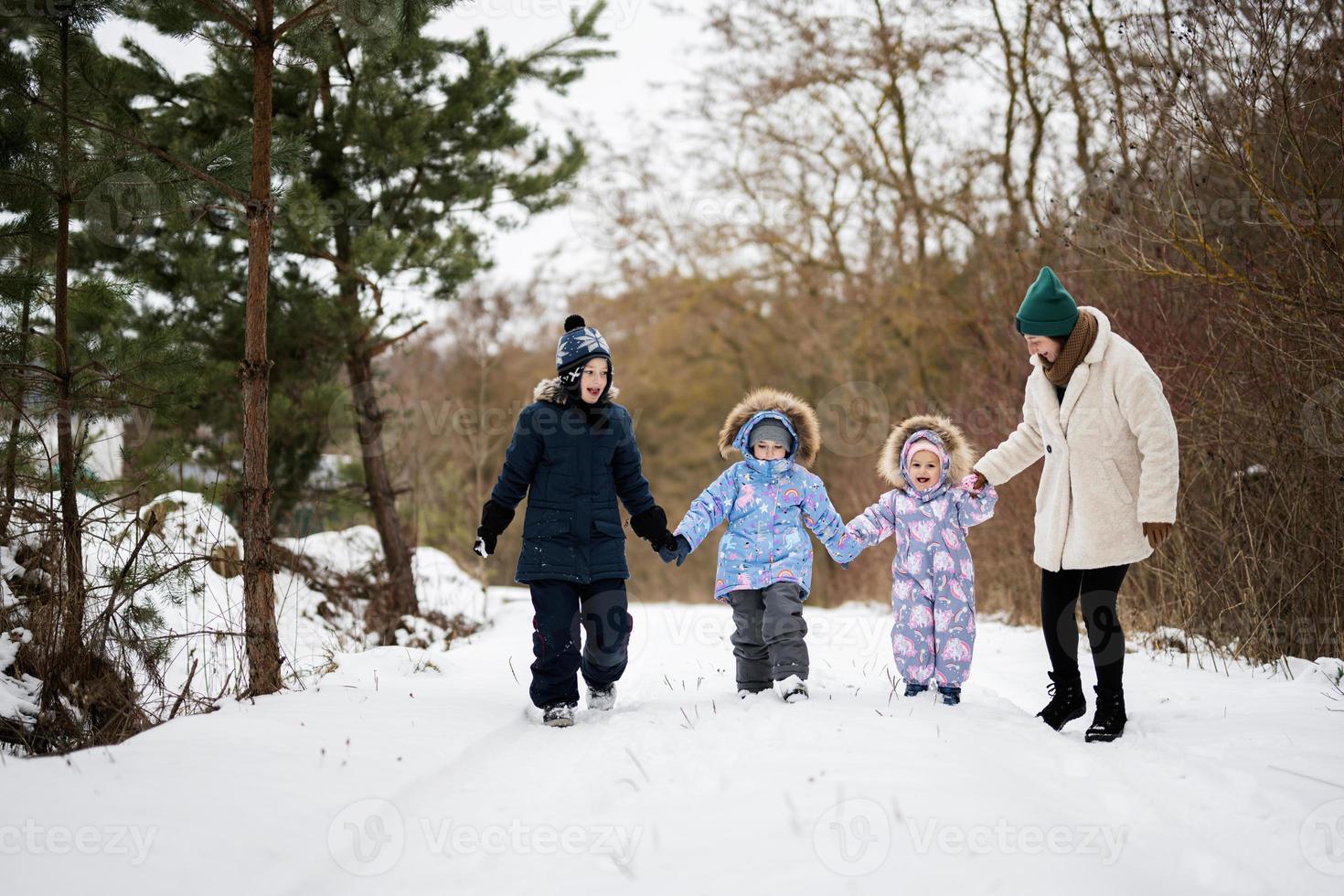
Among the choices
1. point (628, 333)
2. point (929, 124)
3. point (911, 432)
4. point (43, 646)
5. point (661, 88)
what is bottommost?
point (43, 646)

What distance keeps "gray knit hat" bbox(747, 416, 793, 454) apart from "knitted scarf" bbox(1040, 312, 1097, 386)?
140cm

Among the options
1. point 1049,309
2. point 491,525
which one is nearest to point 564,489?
point 491,525

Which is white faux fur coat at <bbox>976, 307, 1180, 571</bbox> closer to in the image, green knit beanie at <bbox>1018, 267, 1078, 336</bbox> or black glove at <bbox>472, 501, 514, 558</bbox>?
green knit beanie at <bbox>1018, 267, 1078, 336</bbox>

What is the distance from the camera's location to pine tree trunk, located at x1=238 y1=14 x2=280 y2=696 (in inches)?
181

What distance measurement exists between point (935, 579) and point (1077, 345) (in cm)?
135

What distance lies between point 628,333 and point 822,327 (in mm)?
5262

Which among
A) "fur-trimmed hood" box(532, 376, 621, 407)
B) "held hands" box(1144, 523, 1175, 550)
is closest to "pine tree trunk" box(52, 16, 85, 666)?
"fur-trimmed hood" box(532, 376, 621, 407)

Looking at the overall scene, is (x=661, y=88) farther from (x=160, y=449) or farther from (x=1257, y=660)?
(x=1257, y=660)

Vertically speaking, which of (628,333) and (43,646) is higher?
(628,333)

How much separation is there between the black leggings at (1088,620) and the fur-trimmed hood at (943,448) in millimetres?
767

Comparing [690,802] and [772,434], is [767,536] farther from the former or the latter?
[690,802]

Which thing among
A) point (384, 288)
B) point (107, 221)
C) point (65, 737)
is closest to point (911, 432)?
point (65, 737)

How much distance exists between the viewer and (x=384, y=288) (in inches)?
344

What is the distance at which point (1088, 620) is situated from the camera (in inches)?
165
